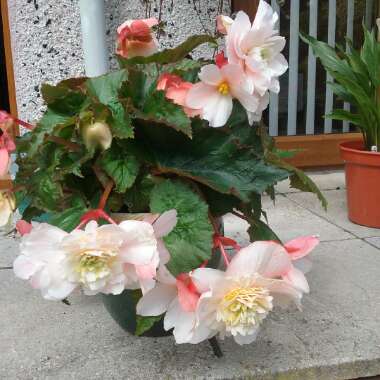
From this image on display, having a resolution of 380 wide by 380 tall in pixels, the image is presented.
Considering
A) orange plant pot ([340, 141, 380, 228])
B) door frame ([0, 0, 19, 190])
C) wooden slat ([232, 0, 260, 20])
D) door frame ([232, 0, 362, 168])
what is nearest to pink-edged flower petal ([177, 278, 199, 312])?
orange plant pot ([340, 141, 380, 228])

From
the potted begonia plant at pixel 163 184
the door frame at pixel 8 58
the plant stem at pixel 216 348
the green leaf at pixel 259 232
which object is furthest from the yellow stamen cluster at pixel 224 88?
the door frame at pixel 8 58

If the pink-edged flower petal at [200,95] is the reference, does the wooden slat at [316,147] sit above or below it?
below

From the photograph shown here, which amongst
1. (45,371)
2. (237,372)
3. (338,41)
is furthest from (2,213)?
(338,41)

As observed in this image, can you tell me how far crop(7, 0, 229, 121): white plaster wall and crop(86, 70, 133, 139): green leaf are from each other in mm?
1903

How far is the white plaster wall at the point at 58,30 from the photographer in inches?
116

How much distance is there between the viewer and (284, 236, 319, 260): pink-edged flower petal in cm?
101

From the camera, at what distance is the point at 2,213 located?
3.68ft

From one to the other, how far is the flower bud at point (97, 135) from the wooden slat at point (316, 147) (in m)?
2.75

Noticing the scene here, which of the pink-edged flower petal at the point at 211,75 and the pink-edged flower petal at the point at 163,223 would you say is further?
the pink-edged flower petal at the point at 211,75

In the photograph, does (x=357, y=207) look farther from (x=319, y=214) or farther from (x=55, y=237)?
(x=55, y=237)

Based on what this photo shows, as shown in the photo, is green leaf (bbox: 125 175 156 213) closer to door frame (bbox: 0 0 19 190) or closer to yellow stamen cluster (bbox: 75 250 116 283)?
yellow stamen cluster (bbox: 75 250 116 283)

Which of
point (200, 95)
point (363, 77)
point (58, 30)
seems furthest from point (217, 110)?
point (58, 30)

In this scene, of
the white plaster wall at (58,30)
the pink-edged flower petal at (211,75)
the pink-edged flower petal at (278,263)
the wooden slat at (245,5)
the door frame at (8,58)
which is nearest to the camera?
the pink-edged flower petal at (278,263)

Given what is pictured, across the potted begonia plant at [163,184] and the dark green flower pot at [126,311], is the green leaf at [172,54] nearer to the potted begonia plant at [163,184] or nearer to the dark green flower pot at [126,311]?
the potted begonia plant at [163,184]
